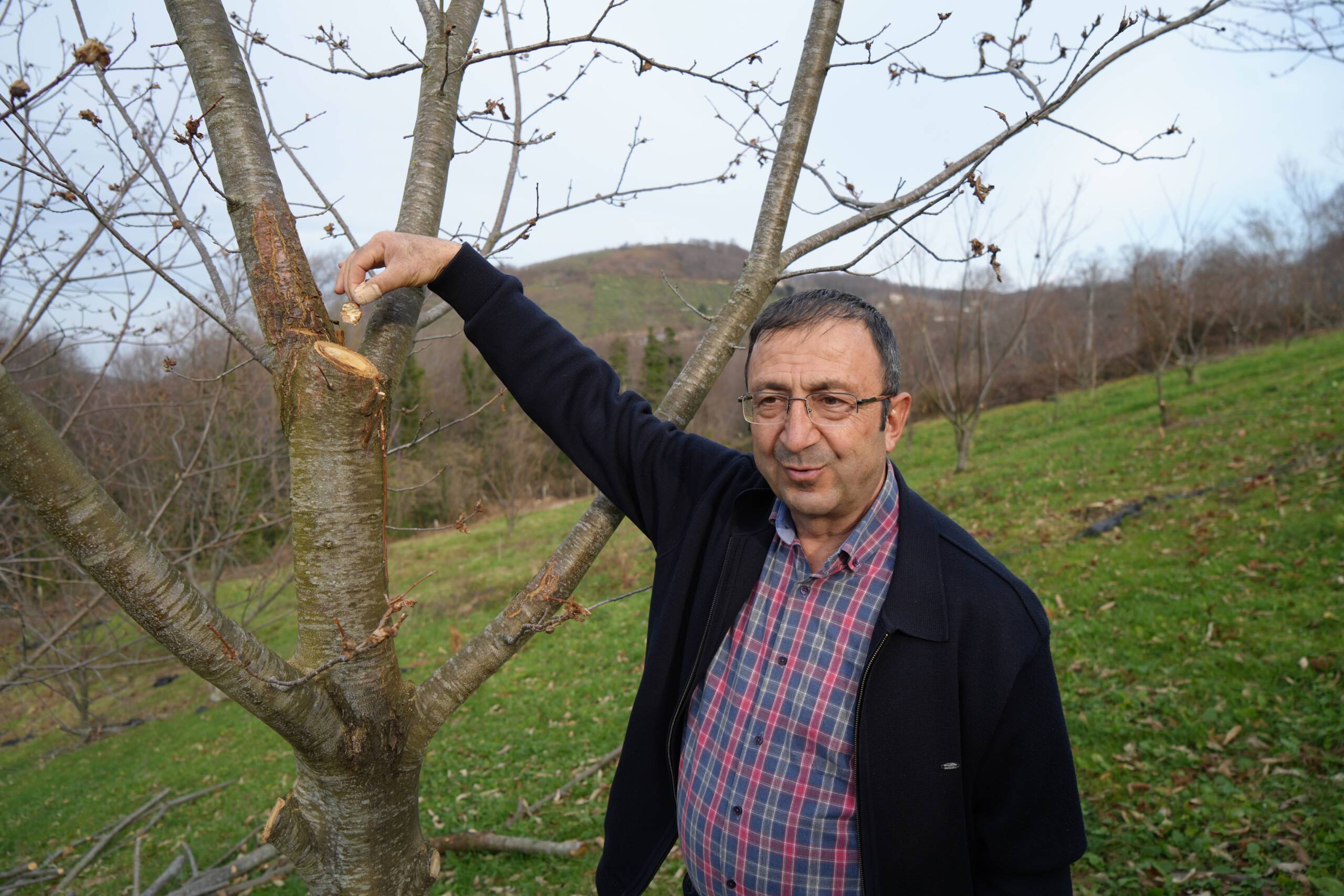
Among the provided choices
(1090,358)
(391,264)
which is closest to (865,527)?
(391,264)

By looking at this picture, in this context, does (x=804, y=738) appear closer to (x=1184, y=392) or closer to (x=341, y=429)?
(x=341, y=429)

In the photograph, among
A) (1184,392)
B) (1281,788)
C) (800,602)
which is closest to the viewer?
(800,602)

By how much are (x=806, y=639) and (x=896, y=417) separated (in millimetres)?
635

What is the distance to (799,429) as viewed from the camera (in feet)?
5.80

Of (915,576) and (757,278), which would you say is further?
(757,278)

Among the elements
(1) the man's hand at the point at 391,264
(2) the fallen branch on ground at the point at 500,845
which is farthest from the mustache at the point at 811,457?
(2) the fallen branch on ground at the point at 500,845

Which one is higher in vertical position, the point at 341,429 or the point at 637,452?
the point at 341,429

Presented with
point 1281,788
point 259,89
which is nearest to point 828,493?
point 259,89

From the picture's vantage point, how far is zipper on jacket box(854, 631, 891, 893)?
5.34 feet

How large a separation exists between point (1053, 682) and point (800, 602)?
59 centimetres

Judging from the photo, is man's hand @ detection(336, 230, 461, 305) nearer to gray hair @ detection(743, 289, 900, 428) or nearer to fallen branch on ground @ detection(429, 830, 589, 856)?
gray hair @ detection(743, 289, 900, 428)

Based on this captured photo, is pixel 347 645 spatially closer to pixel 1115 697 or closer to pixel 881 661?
pixel 881 661

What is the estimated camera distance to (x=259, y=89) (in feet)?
8.00

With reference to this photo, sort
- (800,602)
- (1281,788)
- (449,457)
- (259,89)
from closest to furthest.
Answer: (800,602) < (259,89) < (1281,788) < (449,457)
